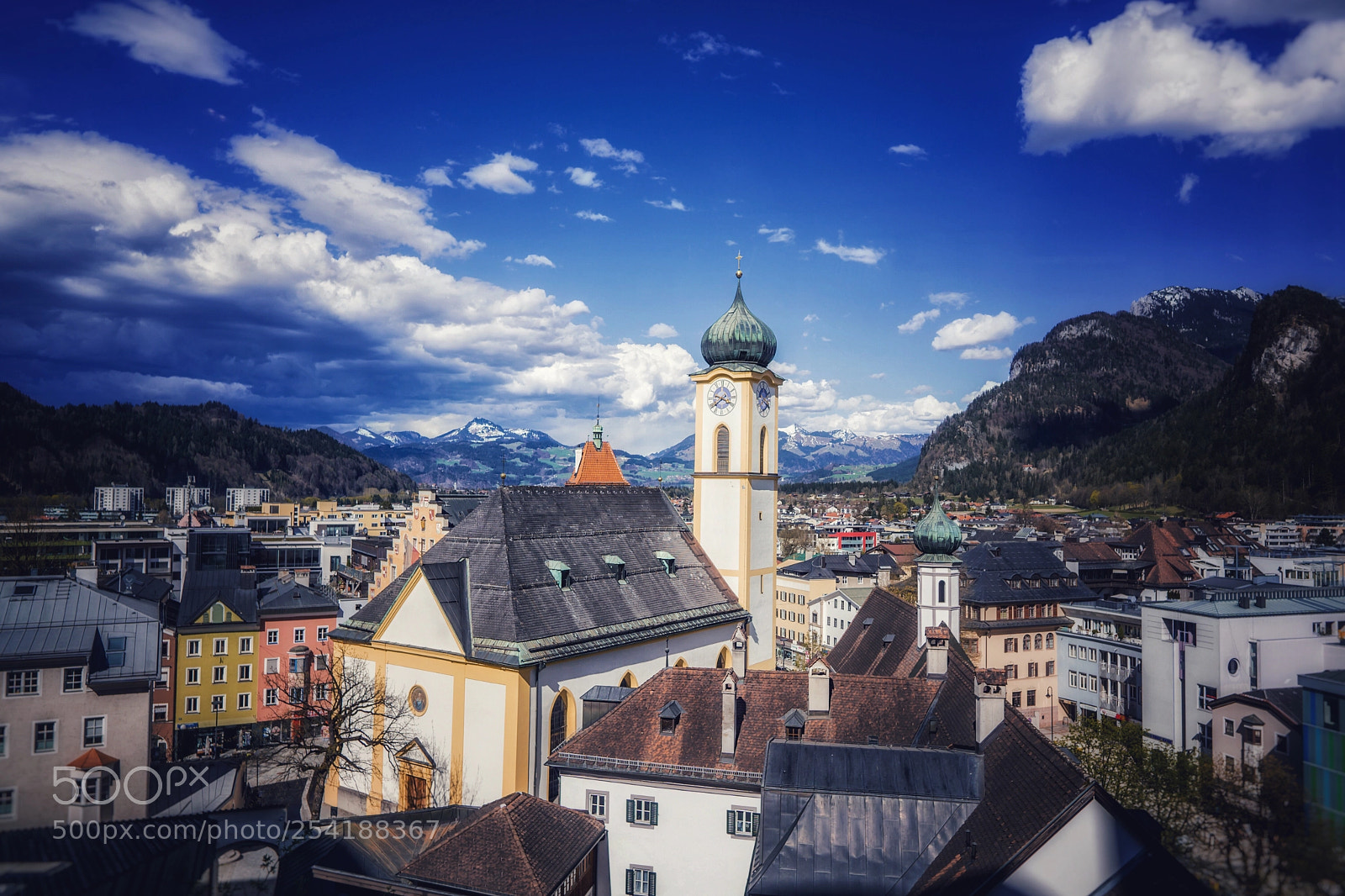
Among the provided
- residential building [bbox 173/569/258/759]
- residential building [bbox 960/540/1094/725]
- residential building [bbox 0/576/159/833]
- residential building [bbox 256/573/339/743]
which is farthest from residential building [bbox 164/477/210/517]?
residential building [bbox 960/540/1094/725]

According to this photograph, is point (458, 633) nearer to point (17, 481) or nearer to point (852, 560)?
point (852, 560)

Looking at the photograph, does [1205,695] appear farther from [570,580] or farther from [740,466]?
[570,580]

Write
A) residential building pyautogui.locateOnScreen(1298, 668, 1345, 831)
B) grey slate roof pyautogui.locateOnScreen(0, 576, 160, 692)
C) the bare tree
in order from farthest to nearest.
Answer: the bare tree < grey slate roof pyautogui.locateOnScreen(0, 576, 160, 692) < residential building pyautogui.locateOnScreen(1298, 668, 1345, 831)

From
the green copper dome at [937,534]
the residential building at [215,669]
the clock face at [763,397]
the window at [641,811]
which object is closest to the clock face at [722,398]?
the clock face at [763,397]

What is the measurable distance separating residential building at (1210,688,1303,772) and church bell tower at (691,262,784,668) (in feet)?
65.0

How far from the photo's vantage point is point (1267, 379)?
187625mm

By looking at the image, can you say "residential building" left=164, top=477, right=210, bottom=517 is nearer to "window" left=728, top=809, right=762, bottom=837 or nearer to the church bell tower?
the church bell tower

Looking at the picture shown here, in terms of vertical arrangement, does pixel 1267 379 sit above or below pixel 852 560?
above

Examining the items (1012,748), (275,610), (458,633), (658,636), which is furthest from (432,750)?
(275,610)

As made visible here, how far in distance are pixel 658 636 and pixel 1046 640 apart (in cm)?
3676

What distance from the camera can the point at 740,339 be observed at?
41.2 metres

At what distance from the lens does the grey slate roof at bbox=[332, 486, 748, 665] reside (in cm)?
2769

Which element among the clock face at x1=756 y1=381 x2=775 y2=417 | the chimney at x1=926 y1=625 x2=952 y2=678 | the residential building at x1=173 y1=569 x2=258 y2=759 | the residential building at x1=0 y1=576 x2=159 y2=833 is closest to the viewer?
the residential building at x1=0 y1=576 x2=159 y2=833

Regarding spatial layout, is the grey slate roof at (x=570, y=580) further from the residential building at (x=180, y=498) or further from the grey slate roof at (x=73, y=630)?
the residential building at (x=180, y=498)
